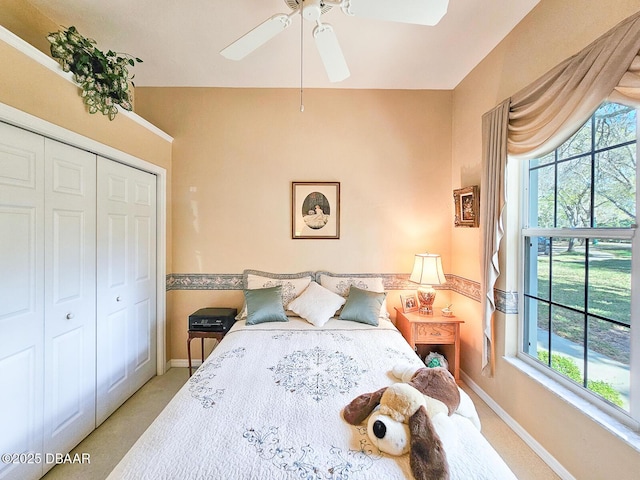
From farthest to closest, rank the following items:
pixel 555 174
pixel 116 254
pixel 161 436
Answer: pixel 116 254 < pixel 555 174 < pixel 161 436

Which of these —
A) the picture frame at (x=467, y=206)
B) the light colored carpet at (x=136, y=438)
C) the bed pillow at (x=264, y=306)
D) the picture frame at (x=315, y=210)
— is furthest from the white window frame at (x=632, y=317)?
the bed pillow at (x=264, y=306)

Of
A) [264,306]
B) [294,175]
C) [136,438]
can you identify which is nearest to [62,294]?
[136,438]

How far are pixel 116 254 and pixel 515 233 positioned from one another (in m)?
3.20

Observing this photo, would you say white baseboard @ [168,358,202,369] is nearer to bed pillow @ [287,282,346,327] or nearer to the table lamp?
bed pillow @ [287,282,346,327]

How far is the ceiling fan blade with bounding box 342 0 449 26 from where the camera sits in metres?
1.28

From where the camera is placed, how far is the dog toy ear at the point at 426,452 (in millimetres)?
955

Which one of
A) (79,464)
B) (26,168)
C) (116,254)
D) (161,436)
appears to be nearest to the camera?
(161,436)

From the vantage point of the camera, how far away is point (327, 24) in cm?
148

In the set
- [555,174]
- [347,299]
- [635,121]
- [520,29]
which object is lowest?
[347,299]

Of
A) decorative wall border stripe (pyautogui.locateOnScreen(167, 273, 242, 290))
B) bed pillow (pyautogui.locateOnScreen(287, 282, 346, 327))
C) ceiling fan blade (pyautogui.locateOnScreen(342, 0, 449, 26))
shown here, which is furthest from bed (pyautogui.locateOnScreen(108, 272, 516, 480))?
ceiling fan blade (pyautogui.locateOnScreen(342, 0, 449, 26))

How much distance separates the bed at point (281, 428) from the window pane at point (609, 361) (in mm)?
809

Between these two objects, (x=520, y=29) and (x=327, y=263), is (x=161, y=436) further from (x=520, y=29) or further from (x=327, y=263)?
(x=520, y=29)

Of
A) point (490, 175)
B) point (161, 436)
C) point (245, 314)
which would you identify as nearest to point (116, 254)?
point (245, 314)

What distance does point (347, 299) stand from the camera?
2.73 m
